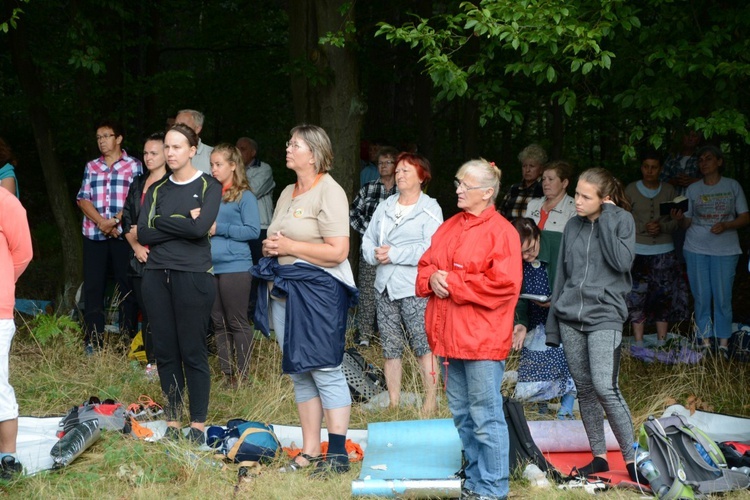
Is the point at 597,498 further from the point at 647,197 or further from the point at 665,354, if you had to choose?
the point at 647,197

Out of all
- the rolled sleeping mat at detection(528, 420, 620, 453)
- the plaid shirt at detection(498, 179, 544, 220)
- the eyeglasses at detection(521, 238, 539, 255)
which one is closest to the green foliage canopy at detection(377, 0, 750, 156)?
the plaid shirt at detection(498, 179, 544, 220)

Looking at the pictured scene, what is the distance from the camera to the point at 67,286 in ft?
31.2

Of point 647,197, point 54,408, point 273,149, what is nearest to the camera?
point 54,408

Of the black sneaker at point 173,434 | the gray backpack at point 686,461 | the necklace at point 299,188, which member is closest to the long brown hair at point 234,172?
the necklace at point 299,188

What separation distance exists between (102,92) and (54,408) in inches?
193

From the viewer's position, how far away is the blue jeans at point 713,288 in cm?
782

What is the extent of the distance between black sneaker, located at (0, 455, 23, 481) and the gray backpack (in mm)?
3317

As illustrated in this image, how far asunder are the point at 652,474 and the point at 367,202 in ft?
12.4

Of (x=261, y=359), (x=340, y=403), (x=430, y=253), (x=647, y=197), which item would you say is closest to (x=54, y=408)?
(x=261, y=359)

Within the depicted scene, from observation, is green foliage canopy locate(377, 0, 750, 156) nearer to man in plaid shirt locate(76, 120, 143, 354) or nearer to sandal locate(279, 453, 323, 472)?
man in plaid shirt locate(76, 120, 143, 354)

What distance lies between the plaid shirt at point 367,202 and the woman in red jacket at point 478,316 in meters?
2.90

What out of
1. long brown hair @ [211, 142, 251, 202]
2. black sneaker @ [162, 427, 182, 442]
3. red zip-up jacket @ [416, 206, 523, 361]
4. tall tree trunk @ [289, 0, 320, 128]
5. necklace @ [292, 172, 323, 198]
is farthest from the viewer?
tall tree trunk @ [289, 0, 320, 128]

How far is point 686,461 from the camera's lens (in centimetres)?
475

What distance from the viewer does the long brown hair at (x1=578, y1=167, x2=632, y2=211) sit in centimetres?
502
